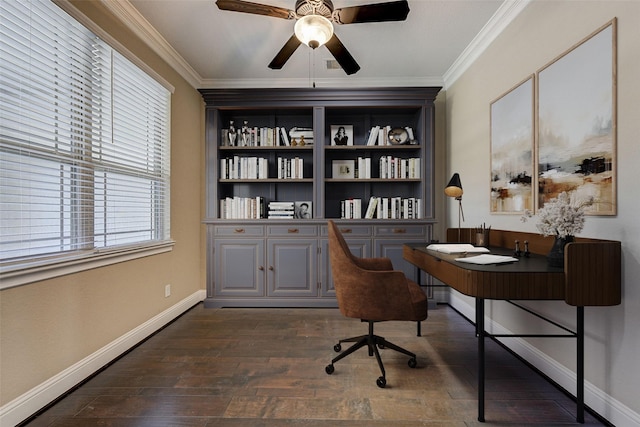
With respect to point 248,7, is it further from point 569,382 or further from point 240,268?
point 569,382

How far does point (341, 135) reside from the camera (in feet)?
11.9

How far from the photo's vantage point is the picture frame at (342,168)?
3.68 metres

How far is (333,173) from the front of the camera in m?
3.71

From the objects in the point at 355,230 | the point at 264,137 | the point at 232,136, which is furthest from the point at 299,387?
the point at 232,136

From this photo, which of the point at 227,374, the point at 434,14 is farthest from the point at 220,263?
the point at 434,14

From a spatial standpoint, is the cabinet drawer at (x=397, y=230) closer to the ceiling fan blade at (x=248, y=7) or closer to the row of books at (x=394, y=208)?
the row of books at (x=394, y=208)

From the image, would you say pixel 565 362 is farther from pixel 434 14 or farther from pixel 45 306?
pixel 45 306

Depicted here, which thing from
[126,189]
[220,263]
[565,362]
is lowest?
[565,362]

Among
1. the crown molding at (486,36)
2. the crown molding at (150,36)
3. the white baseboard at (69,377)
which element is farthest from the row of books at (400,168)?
the white baseboard at (69,377)

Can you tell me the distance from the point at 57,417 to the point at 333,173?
305 cm

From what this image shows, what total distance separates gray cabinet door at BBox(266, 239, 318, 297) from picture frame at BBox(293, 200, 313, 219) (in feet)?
1.32

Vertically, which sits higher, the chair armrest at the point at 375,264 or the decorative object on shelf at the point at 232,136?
the decorative object on shelf at the point at 232,136

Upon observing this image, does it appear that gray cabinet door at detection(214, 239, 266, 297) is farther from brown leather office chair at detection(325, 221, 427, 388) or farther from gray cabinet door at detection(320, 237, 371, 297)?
brown leather office chair at detection(325, 221, 427, 388)

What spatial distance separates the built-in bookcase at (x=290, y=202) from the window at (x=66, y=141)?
2.91 ft
